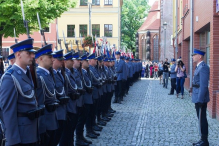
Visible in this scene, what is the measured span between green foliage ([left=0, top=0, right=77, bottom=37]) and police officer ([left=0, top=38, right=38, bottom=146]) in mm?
17912

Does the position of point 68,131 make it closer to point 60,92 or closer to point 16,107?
point 60,92

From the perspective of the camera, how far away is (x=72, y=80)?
7.36m

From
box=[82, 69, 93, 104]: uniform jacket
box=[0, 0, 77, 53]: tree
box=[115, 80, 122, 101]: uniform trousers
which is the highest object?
box=[0, 0, 77, 53]: tree

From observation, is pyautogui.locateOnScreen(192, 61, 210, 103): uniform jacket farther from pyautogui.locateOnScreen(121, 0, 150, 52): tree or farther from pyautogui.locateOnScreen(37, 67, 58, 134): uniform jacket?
pyautogui.locateOnScreen(121, 0, 150, 52): tree

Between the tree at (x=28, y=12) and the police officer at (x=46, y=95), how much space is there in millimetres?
16916

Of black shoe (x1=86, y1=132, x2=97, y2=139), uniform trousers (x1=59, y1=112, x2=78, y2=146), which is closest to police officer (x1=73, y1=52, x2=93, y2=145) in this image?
black shoe (x1=86, y1=132, x2=97, y2=139)

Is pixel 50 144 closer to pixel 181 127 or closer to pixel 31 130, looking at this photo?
pixel 31 130

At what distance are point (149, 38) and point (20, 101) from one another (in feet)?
244

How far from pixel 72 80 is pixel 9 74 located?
2.84 meters

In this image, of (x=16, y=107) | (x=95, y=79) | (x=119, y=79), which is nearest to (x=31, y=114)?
(x=16, y=107)

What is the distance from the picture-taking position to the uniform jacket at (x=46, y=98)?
5352 millimetres

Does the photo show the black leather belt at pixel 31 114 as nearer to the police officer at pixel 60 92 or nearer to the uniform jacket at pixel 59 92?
the police officer at pixel 60 92

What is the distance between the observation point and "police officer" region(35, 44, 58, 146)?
543cm

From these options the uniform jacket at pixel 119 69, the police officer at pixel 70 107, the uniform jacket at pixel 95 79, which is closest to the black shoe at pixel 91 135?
the uniform jacket at pixel 95 79
